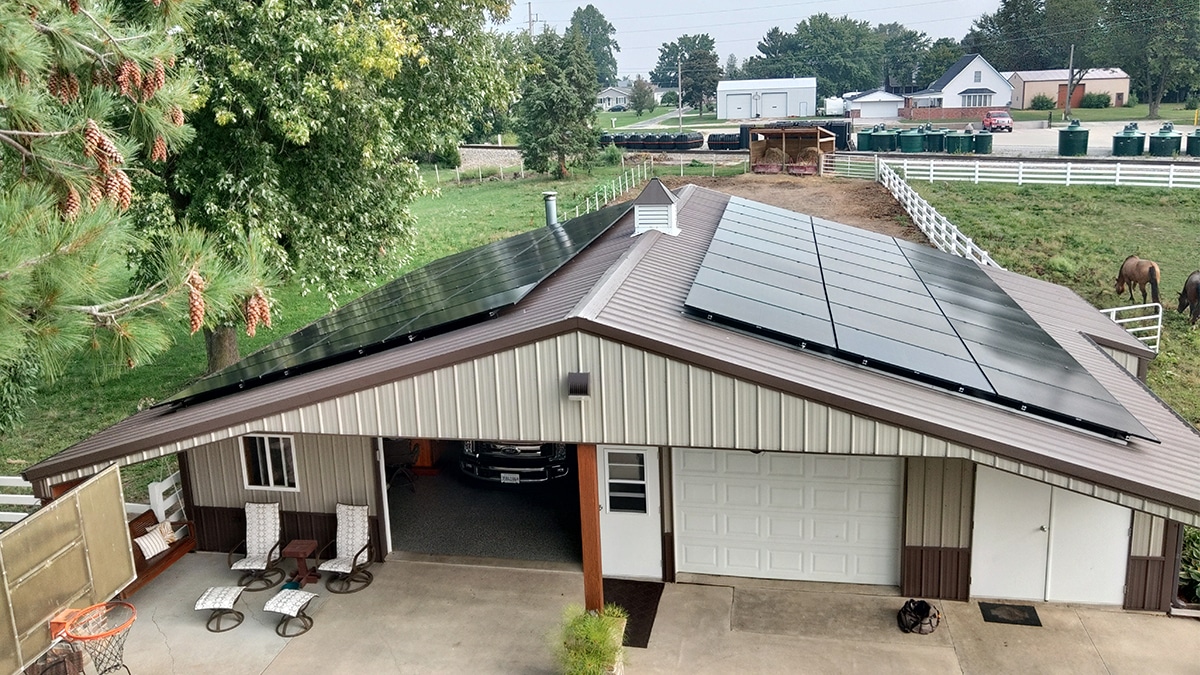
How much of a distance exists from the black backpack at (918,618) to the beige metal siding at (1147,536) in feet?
7.96

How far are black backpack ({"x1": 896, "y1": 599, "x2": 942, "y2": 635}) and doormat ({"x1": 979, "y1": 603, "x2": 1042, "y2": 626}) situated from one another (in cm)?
72

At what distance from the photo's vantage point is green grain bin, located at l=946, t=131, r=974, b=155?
46.5 metres

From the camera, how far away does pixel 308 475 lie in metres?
12.6

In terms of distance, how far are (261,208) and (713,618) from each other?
11114mm

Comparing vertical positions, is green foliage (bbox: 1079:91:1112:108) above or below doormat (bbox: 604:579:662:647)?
above

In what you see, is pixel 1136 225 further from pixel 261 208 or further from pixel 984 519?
pixel 261 208

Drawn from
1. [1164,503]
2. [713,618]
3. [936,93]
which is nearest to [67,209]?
[713,618]

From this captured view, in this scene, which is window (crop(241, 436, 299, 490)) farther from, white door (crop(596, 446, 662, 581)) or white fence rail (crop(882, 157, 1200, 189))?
white fence rail (crop(882, 157, 1200, 189))

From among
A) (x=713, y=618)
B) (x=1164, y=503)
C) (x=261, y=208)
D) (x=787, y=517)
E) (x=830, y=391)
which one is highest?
(x=261, y=208)

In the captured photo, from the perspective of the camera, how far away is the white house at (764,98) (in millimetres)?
95375

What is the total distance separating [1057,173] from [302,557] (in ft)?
109

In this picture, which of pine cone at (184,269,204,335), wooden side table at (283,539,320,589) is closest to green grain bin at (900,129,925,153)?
wooden side table at (283,539,320,589)

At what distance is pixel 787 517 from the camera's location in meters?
11.8

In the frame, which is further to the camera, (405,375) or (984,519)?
(984,519)
